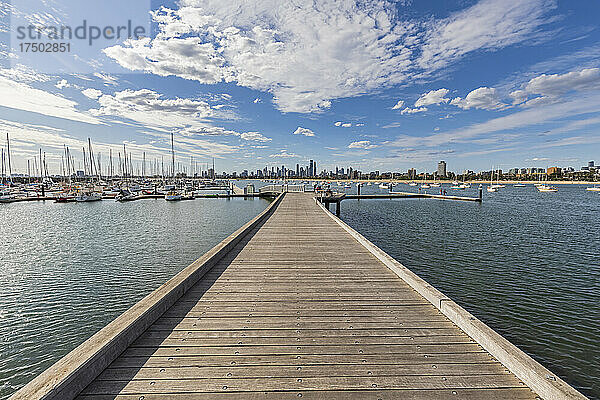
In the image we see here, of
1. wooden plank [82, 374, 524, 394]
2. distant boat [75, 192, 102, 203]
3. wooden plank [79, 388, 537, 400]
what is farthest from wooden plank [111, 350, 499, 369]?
distant boat [75, 192, 102, 203]

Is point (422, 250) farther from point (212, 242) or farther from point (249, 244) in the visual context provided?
point (212, 242)

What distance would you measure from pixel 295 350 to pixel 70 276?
10.7 meters

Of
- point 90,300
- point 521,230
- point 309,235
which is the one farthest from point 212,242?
point 521,230

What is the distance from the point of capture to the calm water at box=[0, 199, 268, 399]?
625cm

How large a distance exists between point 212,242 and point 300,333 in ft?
42.4

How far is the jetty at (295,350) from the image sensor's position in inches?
118

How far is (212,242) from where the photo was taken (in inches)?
636

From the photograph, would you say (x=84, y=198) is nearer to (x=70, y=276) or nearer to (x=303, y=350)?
(x=70, y=276)

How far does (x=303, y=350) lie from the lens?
377cm

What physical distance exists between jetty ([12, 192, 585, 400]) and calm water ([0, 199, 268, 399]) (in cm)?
311

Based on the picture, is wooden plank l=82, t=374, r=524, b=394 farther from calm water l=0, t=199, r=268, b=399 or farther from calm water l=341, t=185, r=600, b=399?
calm water l=0, t=199, r=268, b=399

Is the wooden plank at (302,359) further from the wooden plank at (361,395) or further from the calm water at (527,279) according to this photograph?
the calm water at (527,279)

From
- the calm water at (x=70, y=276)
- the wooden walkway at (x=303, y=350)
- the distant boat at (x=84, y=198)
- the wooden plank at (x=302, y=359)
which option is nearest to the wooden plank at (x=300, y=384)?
the wooden walkway at (x=303, y=350)

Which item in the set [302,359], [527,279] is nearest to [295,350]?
[302,359]
